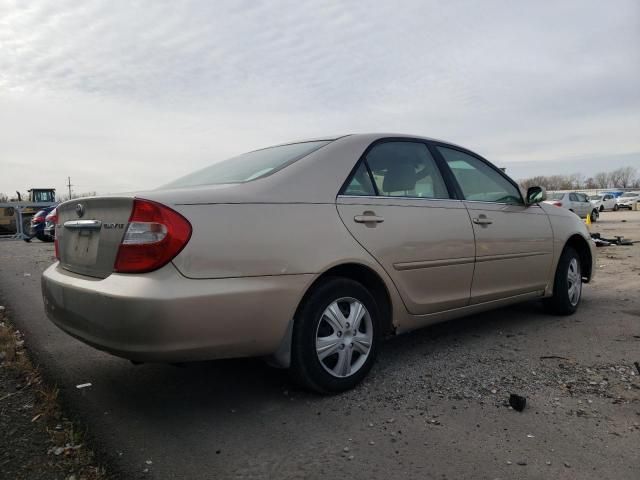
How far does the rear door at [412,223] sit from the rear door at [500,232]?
17cm

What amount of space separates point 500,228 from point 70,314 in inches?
120

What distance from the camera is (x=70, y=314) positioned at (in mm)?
2641

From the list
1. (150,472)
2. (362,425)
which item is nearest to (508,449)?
(362,425)

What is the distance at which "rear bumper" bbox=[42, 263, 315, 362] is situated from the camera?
2266 mm

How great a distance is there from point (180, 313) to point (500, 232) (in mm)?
2673

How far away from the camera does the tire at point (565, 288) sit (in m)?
4.72

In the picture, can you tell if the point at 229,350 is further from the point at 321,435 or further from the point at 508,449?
the point at 508,449

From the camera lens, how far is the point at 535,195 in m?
4.48

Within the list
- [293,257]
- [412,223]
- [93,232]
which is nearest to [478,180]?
[412,223]

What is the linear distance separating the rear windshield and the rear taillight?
617 millimetres

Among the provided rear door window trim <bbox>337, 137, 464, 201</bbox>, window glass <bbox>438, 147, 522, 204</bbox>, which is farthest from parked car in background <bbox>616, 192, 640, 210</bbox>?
rear door window trim <bbox>337, 137, 464, 201</bbox>

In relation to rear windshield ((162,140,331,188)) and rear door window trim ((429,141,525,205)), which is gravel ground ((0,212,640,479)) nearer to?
rear door window trim ((429,141,525,205))

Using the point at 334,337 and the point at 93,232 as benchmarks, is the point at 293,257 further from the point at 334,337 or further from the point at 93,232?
the point at 93,232

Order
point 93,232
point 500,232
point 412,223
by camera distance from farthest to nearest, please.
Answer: point 500,232, point 412,223, point 93,232
